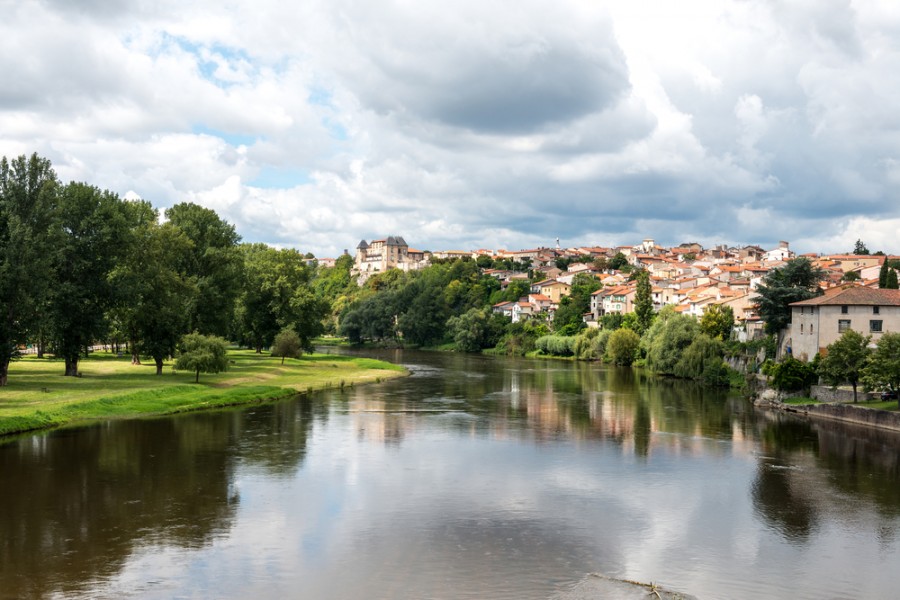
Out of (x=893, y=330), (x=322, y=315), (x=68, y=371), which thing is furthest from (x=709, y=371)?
(x=68, y=371)

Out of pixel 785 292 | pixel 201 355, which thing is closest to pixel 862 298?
pixel 785 292

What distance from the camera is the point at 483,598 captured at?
16.9 meters

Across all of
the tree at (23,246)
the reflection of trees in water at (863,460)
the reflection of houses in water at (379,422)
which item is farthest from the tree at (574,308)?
the tree at (23,246)

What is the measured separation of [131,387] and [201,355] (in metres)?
5.59

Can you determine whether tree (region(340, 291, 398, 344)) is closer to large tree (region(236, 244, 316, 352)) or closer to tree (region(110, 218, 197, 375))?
large tree (region(236, 244, 316, 352))

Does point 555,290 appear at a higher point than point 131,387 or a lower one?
higher

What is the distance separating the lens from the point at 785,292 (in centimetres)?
6253

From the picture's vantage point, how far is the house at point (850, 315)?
51594 millimetres

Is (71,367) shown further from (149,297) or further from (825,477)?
(825,477)

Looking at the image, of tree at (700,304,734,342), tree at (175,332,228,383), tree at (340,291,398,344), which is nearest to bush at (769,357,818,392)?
tree at (700,304,734,342)

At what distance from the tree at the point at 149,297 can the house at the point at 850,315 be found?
4540cm

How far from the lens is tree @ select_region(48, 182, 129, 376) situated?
48.2 meters

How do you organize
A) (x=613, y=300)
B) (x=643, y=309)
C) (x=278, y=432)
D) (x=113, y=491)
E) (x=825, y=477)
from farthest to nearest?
(x=613, y=300) < (x=643, y=309) < (x=278, y=432) < (x=825, y=477) < (x=113, y=491)

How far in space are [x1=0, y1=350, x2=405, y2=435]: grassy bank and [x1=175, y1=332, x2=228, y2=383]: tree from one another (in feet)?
4.08
